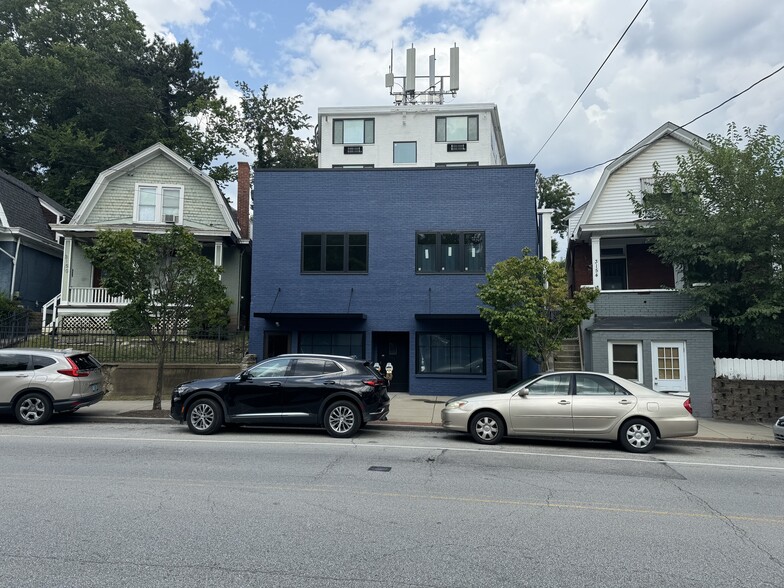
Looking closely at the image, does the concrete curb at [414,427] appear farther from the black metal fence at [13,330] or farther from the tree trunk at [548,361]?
the black metal fence at [13,330]

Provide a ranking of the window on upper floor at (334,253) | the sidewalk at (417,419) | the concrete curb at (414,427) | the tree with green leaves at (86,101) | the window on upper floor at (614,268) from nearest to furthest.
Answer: the concrete curb at (414,427)
the sidewalk at (417,419)
the window on upper floor at (334,253)
the window on upper floor at (614,268)
the tree with green leaves at (86,101)

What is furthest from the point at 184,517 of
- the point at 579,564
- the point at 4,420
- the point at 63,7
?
the point at 63,7

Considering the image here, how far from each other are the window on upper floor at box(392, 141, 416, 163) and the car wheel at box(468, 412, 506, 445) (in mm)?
21791

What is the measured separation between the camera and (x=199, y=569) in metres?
4.26

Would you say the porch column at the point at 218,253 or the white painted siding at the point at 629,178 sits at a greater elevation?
the white painted siding at the point at 629,178

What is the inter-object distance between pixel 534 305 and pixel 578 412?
3.16 meters

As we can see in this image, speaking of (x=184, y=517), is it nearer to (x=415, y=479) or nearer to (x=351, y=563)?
(x=351, y=563)

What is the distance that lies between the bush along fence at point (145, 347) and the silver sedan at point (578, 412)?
365 inches

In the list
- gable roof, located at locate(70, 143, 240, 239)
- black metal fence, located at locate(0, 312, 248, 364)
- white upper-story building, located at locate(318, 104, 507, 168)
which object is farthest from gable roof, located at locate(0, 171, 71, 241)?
white upper-story building, located at locate(318, 104, 507, 168)

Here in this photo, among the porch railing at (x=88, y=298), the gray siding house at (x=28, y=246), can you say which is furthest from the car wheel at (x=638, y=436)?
the gray siding house at (x=28, y=246)

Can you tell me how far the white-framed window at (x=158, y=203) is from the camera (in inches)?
897

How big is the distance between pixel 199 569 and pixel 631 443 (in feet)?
26.2

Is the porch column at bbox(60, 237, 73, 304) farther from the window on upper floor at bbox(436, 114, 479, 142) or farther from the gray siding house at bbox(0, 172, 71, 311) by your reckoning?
the window on upper floor at bbox(436, 114, 479, 142)

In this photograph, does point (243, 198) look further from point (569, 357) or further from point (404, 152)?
point (569, 357)
